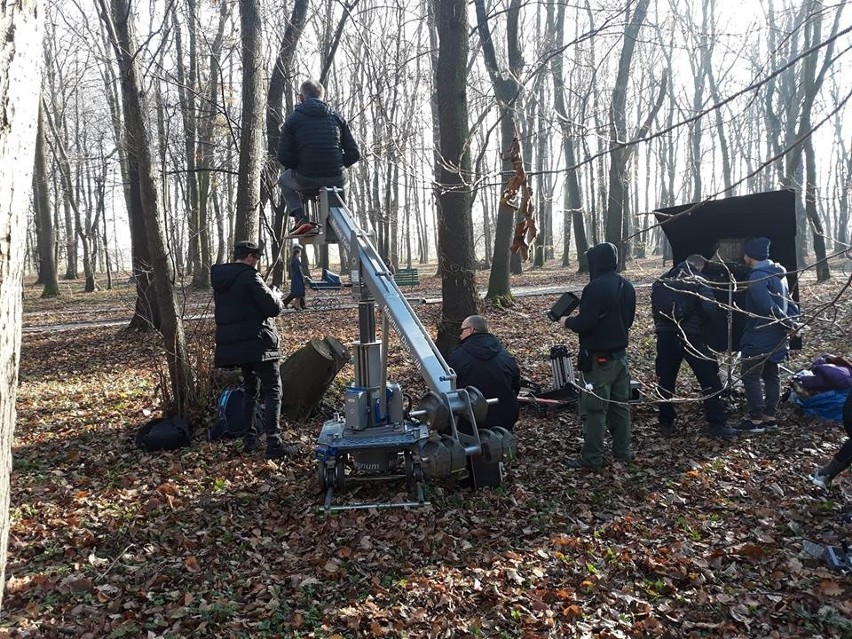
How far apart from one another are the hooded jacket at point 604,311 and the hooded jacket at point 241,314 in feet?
10.1

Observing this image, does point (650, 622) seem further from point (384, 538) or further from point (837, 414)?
point (837, 414)

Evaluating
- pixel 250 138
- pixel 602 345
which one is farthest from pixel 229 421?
pixel 602 345

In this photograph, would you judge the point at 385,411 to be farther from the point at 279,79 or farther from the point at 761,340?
the point at 279,79

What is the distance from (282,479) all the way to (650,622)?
349 centimetres

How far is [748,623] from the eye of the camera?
12.5ft

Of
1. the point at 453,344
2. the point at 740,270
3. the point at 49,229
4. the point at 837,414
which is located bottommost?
the point at 837,414

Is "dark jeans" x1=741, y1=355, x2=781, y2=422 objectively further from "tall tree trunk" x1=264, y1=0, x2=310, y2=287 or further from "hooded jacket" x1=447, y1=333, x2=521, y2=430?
"tall tree trunk" x1=264, y1=0, x2=310, y2=287

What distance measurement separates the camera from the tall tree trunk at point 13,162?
1743 mm

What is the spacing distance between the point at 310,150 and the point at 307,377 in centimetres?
313

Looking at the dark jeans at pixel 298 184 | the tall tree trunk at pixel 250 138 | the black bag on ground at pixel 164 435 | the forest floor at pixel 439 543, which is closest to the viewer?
the forest floor at pixel 439 543

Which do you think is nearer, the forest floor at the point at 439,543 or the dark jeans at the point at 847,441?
the forest floor at the point at 439,543

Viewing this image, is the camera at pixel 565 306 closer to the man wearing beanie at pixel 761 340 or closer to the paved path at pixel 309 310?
the man wearing beanie at pixel 761 340

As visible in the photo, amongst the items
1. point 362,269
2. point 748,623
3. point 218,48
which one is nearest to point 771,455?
point 748,623

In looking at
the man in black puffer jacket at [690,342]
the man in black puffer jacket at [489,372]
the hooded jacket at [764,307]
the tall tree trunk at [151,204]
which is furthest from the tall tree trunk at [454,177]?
the hooded jacket at [764,307]
